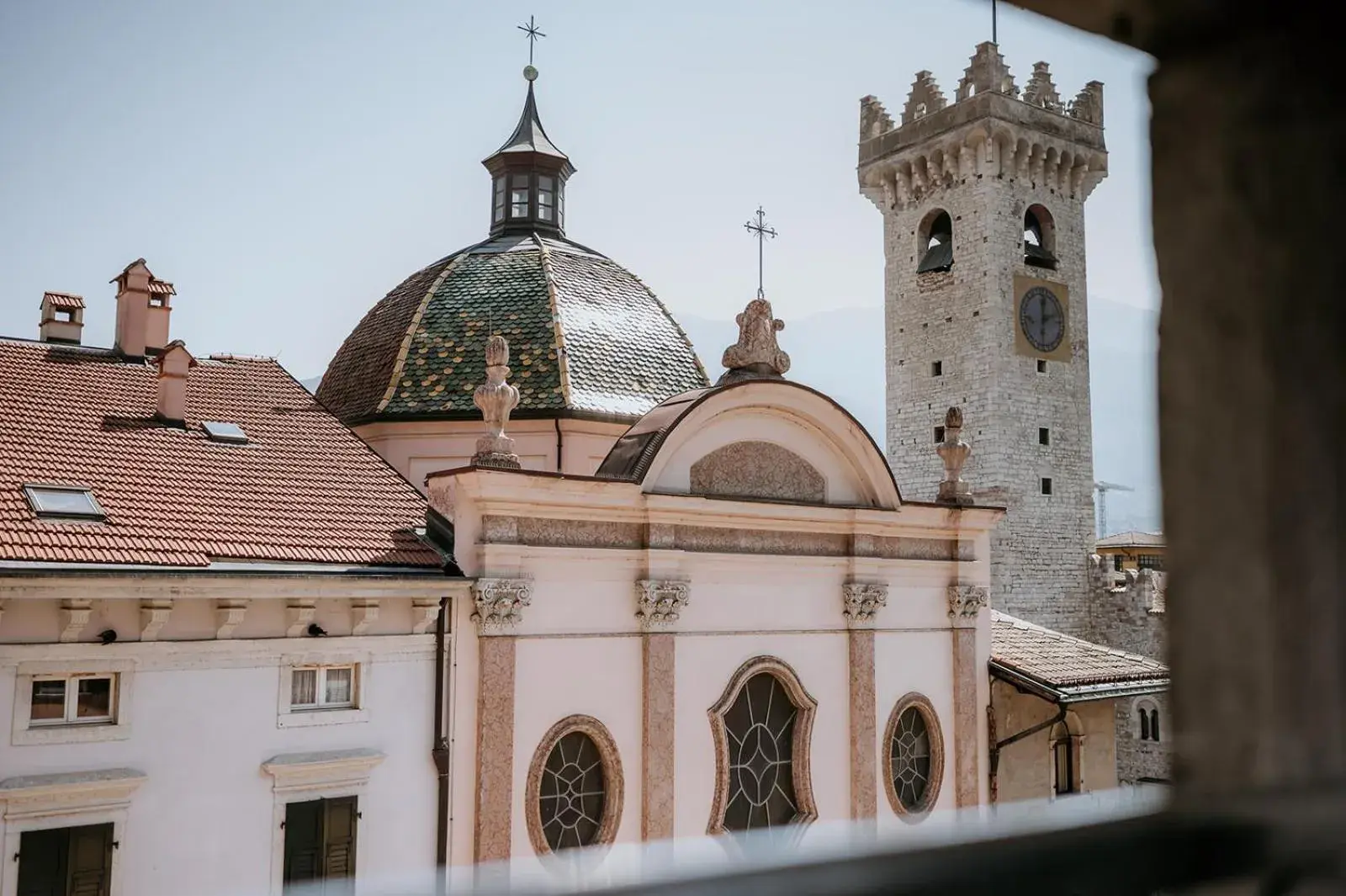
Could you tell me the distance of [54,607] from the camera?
1080cm

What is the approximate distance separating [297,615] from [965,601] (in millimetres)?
10790

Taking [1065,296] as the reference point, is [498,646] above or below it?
below

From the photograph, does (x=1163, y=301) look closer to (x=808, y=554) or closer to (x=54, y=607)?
(x=54, y=607)

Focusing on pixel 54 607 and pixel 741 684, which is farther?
pixel 741 684

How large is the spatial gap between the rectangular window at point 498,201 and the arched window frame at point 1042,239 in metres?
18.0

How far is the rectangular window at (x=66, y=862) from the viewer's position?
10.5m

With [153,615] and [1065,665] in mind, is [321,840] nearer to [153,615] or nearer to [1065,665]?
[153,615]

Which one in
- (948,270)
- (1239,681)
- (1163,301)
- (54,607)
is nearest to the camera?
(1239,681)

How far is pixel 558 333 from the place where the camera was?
19812 mm

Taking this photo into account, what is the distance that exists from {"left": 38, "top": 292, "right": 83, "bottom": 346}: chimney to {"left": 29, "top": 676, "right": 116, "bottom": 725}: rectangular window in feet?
24.7

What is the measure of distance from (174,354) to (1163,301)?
1510 cm

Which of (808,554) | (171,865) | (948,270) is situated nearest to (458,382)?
(808,554)

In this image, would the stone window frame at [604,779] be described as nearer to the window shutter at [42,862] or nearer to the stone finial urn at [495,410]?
the stone finial urn at [495,410]

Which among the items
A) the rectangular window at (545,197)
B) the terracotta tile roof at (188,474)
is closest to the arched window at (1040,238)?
the rectangular window at (545,197)
